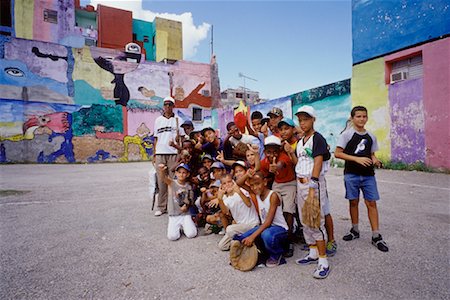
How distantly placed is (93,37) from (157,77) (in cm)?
1276

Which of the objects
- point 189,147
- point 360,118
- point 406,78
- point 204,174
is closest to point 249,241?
point 204,174

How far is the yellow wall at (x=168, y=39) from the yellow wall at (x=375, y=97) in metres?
24.1

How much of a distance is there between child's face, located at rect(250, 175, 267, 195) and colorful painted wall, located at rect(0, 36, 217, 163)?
16930 millimetres

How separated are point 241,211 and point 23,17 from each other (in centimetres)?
3037

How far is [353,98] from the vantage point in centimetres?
1092

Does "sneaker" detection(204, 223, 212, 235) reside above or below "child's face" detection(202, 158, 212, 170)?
below

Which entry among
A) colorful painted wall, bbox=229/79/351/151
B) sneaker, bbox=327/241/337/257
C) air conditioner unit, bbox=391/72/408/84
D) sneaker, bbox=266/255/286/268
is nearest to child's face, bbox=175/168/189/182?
sneaker, bbox=266/255/286/268

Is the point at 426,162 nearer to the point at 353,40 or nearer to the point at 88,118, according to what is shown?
the point at 353,40

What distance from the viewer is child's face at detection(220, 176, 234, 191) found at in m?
3.12

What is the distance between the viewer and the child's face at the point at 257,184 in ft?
8.82

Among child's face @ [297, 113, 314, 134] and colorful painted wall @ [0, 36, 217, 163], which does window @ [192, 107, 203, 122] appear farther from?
child's face @ [297, 113, 314, 134]

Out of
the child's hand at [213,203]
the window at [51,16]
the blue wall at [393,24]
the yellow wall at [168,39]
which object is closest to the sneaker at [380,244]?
the child's hand at [213,203]

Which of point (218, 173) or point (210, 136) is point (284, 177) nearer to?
point (218, 173)

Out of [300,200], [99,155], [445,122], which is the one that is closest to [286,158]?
[300,200]
